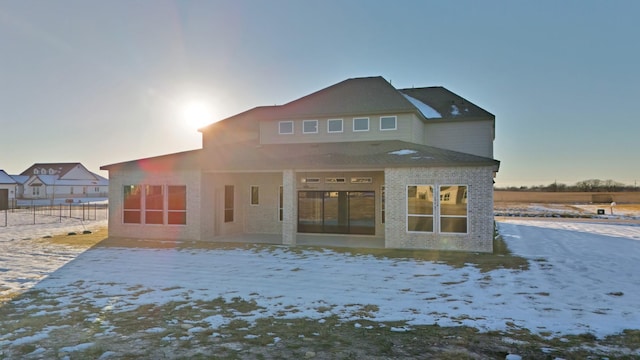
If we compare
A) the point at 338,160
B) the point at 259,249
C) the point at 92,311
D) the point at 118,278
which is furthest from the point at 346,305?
the point at 338,160

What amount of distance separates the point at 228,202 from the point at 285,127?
15.1 feet

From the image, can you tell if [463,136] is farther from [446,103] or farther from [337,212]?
[337,212]

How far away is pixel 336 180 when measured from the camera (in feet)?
59.9

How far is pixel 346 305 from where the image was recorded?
7488 millimetres

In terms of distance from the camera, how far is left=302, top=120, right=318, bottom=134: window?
19328mm

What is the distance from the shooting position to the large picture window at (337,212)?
18.1 metres

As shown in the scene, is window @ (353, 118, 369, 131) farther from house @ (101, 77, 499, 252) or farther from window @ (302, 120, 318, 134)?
window @ (302, 120, 318, 134)

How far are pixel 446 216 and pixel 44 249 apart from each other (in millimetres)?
14254

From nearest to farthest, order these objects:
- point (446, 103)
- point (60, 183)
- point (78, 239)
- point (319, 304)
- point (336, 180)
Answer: point (319, 304), point (78, 239), point (336, 180), point (446, 103), point (60, 183)

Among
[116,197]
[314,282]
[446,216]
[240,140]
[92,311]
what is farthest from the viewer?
[240,140]

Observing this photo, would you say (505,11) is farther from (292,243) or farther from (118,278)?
(118,278)

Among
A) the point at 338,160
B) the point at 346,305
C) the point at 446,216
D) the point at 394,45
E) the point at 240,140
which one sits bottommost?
the point at 346,305

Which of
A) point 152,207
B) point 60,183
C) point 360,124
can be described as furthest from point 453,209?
point 60,183

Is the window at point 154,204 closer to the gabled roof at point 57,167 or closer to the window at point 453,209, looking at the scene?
the window at point 453,209
